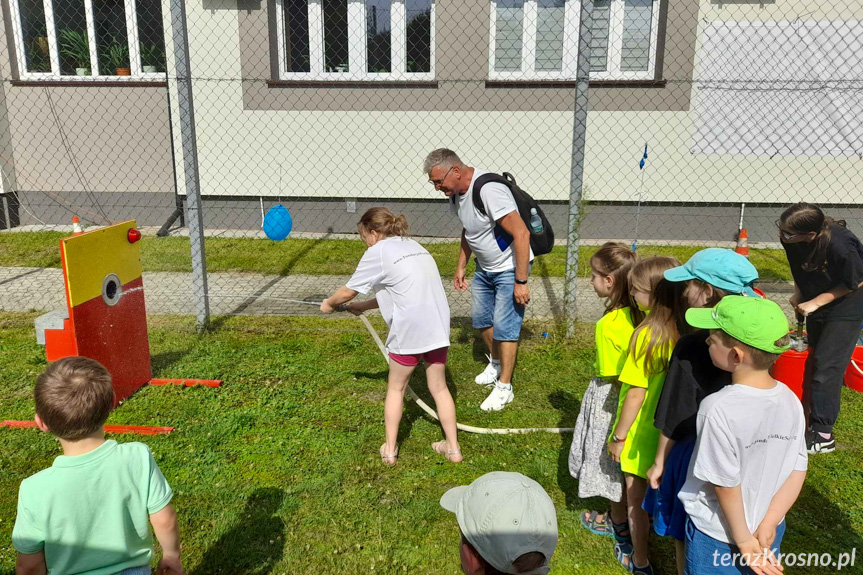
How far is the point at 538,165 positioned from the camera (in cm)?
934

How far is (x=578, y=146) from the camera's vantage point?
529 centimetres

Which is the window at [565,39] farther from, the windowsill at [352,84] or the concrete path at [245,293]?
the concrete path at [245,293]

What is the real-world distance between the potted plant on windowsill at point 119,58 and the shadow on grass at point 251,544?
8.89 metres

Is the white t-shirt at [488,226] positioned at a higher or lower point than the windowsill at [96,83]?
lower

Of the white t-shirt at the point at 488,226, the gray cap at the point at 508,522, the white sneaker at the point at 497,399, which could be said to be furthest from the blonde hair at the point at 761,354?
the white sneaker at the point at 497,399

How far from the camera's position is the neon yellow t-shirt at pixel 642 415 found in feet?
8.61

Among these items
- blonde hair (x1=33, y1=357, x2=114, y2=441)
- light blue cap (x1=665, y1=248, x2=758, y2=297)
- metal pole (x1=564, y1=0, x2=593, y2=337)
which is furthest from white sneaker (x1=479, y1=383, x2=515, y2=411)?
blonde hair (x1=33, y1=357, x2=114, y2=441)

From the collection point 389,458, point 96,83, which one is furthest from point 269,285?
point 96,83

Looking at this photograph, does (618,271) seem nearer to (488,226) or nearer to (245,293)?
(488,226)

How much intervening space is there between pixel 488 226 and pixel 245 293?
3.54 m

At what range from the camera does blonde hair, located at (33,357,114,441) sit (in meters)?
1.91

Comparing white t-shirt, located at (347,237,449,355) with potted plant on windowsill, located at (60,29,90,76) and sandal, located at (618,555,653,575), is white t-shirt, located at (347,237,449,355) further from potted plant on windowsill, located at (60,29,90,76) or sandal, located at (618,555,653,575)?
potted plant on windowsill, located at (60,29,90,76)

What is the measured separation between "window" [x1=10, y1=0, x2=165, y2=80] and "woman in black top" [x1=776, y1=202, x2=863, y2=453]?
9345mm

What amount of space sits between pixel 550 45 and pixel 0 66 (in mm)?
8077
